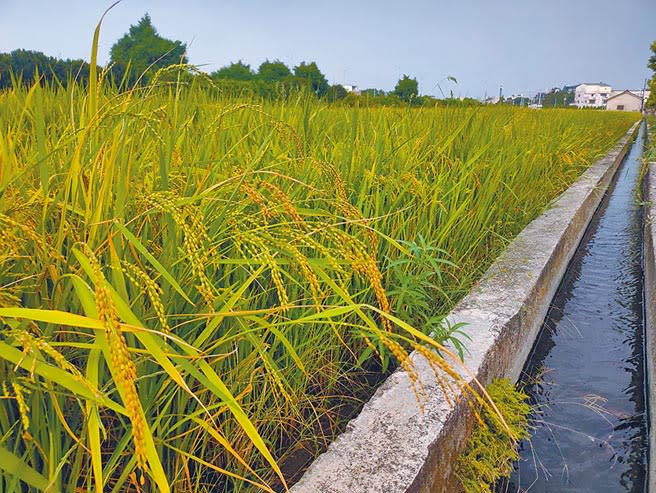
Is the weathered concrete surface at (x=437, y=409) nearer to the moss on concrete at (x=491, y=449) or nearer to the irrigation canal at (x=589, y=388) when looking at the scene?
the moss on concrete at (x=491, y=449)

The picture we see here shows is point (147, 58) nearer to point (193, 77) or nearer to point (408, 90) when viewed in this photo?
point (193, 77)

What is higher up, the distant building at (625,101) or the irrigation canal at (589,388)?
the distant building at (625,101)

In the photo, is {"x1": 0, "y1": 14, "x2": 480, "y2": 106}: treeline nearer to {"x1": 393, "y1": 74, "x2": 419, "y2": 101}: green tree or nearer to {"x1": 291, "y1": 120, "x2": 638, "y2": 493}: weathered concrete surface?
{"x1": 393, "y1": 74, "x2": 419, "y2": 101}: green tree

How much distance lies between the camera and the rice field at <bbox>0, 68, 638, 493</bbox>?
2.87 feet

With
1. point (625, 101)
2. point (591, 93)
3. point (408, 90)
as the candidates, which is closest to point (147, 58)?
point (408, 90)

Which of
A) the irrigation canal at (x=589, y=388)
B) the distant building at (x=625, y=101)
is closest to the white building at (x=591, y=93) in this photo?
the distant building at (x=625, y=101)

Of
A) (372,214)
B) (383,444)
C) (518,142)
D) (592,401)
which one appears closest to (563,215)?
(518,142)

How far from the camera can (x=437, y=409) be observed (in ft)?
5.21

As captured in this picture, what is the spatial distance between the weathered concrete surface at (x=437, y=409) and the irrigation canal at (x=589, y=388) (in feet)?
0.66

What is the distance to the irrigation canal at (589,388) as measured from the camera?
208 centimetres

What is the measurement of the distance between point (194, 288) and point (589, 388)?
7.32 ft

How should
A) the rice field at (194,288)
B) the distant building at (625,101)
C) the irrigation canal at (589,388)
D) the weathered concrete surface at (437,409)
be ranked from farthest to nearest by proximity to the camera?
the distant building at (625,101) < the irrigation canal at (589,388) < the weathered concrete surface at (437,409) < the rice field at (194,288)

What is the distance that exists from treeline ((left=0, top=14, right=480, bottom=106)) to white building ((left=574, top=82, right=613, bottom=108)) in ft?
371

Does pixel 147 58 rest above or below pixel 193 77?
above
